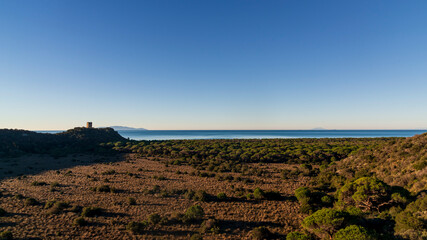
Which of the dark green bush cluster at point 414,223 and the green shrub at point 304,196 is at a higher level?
the dark green bush cluster at point 414,223

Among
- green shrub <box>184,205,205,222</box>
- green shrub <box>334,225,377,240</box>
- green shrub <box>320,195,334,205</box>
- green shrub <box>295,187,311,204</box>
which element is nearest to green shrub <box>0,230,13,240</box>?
green shrub <box>184,205,205,222</box>

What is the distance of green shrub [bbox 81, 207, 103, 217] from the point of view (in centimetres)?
1462

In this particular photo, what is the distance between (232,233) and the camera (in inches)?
493

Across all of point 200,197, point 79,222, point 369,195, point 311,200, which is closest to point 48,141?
point 79,222

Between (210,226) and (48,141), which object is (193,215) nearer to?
(210,226)

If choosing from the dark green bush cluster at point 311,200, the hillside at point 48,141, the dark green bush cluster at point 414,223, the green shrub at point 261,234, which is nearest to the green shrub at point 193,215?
the green shrub at point 261,234

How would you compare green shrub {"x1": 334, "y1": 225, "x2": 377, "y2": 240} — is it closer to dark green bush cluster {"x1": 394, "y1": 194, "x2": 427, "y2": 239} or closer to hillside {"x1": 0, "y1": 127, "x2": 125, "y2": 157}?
dark green bush cluster {"x1": 394, "y1": 194, "x2": 427, "y2": 239}

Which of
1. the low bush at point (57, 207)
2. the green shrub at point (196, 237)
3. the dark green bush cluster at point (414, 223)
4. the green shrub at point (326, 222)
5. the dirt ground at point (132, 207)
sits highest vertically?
the dark green bush cluster at point (414, 223)

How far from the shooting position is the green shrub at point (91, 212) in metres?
14.6

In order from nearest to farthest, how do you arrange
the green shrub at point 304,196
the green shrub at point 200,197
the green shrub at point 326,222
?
the green shrub at point 326,222, the green shrub at point 304,196, the green shrub at point 200,197

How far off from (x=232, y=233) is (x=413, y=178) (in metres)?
16.8

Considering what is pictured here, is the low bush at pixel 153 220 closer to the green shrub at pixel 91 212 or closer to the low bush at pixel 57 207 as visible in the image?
the green shrub at pixel 91 212

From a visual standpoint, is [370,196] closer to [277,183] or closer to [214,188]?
[277,183]

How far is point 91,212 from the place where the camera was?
48.9ft
